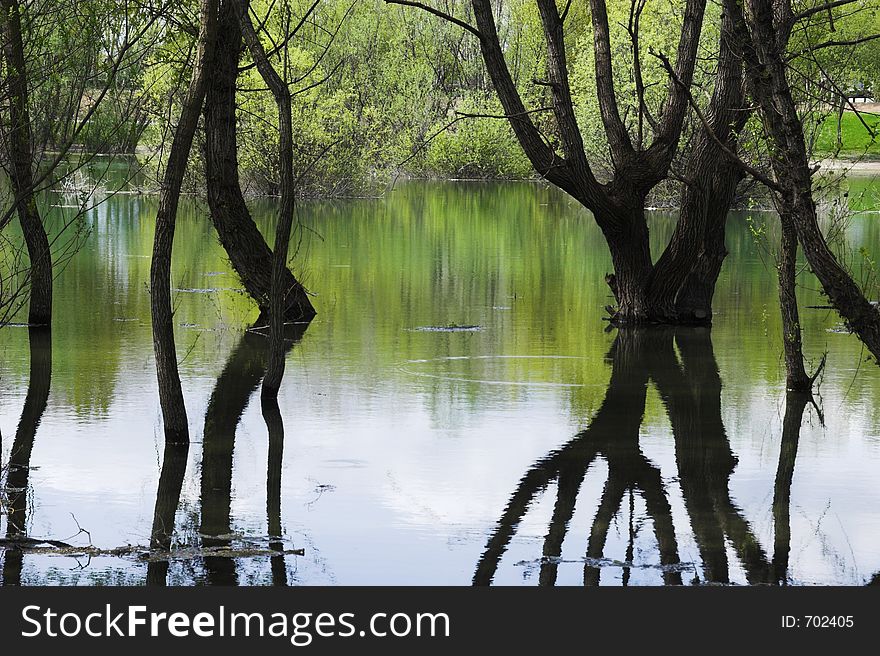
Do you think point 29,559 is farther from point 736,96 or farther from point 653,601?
point 736,96

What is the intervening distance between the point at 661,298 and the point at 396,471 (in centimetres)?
892

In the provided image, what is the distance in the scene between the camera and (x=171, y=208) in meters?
10.5

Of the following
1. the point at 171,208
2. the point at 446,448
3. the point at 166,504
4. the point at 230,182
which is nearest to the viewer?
the point at 166,504

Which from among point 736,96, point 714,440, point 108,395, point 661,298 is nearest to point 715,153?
point 736,96

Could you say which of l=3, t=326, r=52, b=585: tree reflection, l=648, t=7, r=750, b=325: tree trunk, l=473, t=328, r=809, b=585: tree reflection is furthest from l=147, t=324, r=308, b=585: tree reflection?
l=648, t=7, r=750, b=325: tree trunk

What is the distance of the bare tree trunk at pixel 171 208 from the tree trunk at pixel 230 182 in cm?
456

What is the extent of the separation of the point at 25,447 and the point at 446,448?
3283mm

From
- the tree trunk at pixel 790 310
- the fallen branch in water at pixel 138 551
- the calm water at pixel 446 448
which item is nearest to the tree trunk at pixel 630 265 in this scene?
the calm water at pixel 446 448

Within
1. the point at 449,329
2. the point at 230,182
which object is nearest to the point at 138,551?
the point at 230,182

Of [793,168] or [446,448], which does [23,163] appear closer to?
[446,448]

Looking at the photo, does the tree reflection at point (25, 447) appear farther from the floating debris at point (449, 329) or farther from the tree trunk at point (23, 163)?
the floating debris at point (449, 329)

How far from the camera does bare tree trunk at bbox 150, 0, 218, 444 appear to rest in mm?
10336

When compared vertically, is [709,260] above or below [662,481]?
above

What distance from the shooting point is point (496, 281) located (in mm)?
24031
